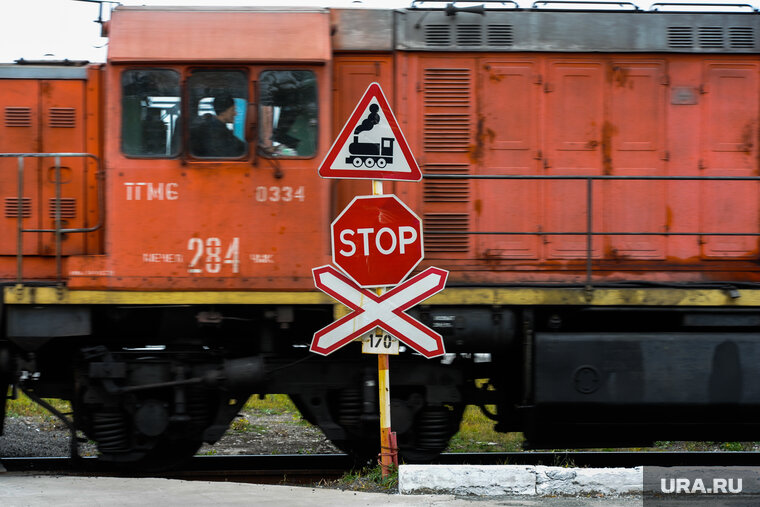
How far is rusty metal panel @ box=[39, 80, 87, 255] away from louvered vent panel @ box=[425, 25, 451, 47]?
3.17m

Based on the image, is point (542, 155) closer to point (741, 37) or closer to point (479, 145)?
point (479, 145)

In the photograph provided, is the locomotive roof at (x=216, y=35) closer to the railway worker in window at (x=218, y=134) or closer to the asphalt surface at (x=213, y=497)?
the railway worker in window at (x=218, y=134)

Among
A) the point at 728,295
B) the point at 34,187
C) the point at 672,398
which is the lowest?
the point at 672,398

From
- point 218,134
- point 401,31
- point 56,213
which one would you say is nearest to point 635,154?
point 401,31

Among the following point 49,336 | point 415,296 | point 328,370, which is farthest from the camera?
point 328,370

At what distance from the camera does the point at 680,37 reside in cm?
739

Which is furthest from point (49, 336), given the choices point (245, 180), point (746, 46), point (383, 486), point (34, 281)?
point (746, 46)

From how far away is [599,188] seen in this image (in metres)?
7.32

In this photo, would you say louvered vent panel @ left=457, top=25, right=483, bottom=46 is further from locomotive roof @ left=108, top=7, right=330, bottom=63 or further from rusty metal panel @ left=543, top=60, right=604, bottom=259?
locomotive roof @ left=108, top=7, right=330, bottom=63

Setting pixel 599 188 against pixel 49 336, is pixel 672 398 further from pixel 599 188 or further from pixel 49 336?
pixel 49 336

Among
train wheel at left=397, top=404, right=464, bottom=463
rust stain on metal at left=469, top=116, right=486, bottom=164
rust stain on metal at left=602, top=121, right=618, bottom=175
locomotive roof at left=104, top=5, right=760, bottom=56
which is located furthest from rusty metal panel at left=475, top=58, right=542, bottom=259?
train wheel at left=397, top=404, right=464, bottom=463

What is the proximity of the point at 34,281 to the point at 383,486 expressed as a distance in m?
3.50

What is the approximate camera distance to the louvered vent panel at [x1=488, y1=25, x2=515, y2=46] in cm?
728

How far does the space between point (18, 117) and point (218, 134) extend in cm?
202
